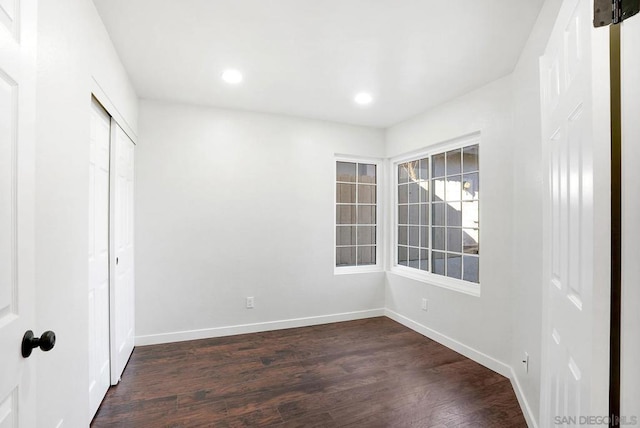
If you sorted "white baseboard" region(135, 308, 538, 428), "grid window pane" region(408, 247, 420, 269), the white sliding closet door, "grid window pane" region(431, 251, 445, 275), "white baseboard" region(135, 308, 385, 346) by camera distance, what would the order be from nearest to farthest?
1. the white sliding closet door
2. "white baseboard" region(135, 308, 538, 428)
3. "white baseboard" region(135, 308, 385, 346)
4. "grid window pane" region(431, 251, 445, 275)
5. "grid window pane" region(408, 247, 420, 269)

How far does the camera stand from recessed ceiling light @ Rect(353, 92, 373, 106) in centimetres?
318

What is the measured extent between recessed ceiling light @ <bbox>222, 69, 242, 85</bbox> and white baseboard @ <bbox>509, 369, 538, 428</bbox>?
3.32 m

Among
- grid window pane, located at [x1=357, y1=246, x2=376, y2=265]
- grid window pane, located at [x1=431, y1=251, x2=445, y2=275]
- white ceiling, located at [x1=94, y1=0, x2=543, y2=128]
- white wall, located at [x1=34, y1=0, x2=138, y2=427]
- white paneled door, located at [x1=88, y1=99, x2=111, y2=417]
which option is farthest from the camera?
grid window pane, located at [x1=357, y1=246, x2=376, y2=265]

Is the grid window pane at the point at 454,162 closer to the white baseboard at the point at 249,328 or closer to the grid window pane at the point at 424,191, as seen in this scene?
the grid window pane at the point at 424,191

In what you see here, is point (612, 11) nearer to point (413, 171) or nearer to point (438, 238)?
point (438, 238)

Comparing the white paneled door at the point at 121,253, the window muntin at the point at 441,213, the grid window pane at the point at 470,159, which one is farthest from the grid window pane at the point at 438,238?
the white paneled door at the point at 121,253

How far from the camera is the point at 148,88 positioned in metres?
3.00

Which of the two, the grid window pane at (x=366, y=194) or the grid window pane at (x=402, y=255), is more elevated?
the grid window pane at (x=366, y=194)

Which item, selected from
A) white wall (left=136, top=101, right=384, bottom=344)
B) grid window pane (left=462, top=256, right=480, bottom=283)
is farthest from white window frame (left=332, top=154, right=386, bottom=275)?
grid window pane (left=462, top=256, right=480, bottom=283)

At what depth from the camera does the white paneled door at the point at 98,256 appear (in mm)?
2021

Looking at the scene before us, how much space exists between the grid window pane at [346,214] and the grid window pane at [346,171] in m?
0.38

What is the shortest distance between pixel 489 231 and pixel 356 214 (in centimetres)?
183

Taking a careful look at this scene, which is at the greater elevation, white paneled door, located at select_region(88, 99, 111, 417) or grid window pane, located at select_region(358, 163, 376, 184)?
grid window pane, located at select_region(358, 163, 376, 184)

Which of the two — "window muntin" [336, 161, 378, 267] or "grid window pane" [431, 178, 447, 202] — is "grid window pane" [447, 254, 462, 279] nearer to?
"grid window pane" [431, 178, 447, 202]
